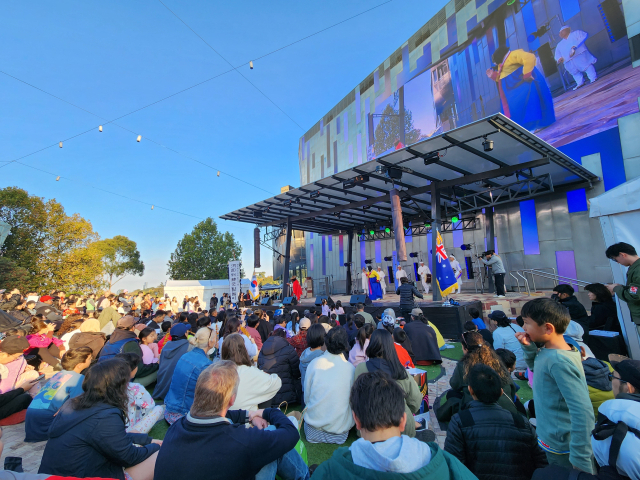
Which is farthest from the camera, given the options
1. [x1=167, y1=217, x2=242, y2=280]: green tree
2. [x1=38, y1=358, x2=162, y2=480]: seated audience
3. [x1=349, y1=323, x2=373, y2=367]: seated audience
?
[x1=167, y1=217, x2=242, y2=280]: green tree

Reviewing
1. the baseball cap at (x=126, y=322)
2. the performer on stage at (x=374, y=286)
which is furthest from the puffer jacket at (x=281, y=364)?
the performer on stage at (x=374, y=286)

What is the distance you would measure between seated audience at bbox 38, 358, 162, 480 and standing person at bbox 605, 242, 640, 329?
550 centimetres

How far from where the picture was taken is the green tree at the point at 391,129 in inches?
856

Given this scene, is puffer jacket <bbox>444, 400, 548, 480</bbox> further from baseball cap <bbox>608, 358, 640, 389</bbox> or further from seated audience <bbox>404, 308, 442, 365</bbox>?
seated audience <bbox>404, 308, 442, 365</bbox>

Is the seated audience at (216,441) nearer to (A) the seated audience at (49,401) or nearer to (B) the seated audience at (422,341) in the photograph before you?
(A) the seated audience at (49,401)

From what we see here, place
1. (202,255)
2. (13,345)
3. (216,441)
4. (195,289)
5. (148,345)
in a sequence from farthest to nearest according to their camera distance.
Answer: (202,255) → (195,289) → (148,345) → (13,345) → (216,441)

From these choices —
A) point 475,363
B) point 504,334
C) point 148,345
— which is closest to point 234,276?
point 148,345

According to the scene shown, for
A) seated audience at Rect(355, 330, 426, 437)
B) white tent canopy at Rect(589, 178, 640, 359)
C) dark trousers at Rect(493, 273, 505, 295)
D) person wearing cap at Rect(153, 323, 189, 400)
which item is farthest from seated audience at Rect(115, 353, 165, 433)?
dark trousers at Rect(493, 273, 505, 295)

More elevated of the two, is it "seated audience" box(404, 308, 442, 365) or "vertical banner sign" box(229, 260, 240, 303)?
"vertical banner sign" box(229, 260, 240, 303)

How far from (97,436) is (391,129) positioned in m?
24.5

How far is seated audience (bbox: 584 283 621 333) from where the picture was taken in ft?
17.6

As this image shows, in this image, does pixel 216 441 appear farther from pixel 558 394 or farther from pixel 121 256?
pixel 121 256

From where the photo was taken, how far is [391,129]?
2327cm

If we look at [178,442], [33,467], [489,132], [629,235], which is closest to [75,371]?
[33,467]
